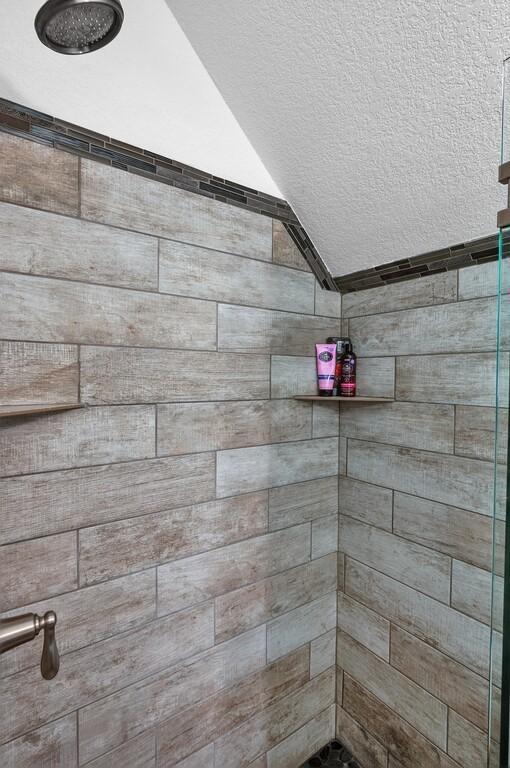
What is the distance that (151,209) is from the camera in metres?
1.08

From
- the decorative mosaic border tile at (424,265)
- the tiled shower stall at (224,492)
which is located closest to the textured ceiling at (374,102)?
the decorative mosaic border tile at (424,265)

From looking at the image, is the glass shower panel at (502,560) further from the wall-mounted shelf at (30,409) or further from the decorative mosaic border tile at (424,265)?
the wall-mounted shelf at (30,409)

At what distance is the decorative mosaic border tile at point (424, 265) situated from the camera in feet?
3.52

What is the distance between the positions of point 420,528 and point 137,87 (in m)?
1.48

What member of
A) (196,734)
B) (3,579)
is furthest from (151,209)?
(196,734)

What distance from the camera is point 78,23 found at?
0.69 m

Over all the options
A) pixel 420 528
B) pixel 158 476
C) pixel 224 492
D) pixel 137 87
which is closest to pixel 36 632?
pixel 158 476

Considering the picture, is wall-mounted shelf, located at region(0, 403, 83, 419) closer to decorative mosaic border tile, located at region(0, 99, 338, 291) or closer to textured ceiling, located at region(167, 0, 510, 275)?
decorative mosaic border tile, located at region(0, 99, 338, 291)

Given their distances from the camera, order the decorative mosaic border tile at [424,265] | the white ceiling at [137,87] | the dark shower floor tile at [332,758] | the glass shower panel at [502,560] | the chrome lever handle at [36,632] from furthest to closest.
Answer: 1. the dark shower floor tile at [332,758]
2. the decorative mosaic border tile at [424,265]
3. the white ceiling at [137,87]
4. the chrome lever handle at [36,632]
5. the glass shower panel at [502,560]

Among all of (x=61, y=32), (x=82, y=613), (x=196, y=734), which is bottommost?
(x=196, y=734)

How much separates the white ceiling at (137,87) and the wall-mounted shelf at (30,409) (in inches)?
26.6

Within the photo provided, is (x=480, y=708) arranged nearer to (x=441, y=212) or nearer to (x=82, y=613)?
(x=82, y=613)

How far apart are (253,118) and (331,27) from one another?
33 cm

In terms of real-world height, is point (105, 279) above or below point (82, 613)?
above
